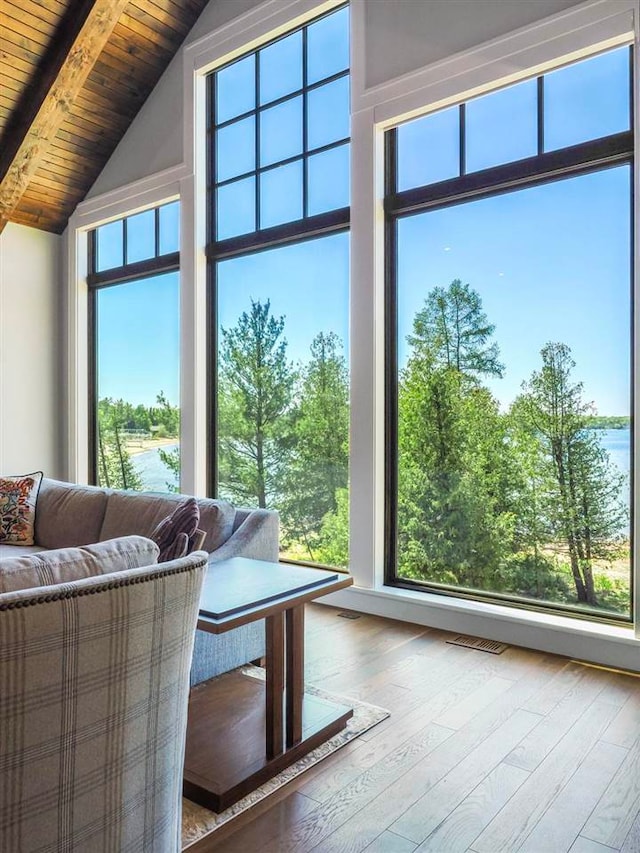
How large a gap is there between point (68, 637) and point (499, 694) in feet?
7.03

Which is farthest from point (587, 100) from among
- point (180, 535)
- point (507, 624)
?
point (180, 535)

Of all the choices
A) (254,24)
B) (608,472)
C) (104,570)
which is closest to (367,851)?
(104,570)

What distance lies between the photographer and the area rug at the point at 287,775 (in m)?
1.74

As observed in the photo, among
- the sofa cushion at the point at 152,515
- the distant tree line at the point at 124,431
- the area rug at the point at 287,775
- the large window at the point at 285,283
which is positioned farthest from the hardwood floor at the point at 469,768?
the distant tree line at the point at 124,431

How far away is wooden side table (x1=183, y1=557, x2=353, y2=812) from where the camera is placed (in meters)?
1.88

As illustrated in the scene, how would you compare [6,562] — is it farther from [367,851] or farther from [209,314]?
[209,314]

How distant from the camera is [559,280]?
10.6ft

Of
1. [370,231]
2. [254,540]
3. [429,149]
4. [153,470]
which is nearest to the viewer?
[254,540]

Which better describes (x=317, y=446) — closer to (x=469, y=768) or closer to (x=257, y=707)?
(x=257, y=707)

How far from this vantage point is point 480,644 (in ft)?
10.5

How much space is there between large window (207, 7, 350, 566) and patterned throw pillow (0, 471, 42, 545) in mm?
1397

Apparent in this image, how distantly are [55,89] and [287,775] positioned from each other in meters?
4.76

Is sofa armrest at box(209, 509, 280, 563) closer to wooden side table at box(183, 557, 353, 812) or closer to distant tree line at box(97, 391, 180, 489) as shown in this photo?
wooden side table at box(183, 557, 353, 812)

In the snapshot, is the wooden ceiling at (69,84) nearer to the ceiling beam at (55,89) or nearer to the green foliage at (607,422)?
the ceiling beam at (55,89)
